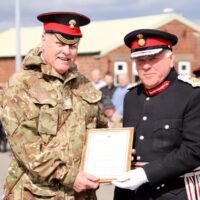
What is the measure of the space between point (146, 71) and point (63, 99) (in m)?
0.61

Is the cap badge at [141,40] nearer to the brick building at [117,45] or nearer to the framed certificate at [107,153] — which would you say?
the framed certificate at [107,153]

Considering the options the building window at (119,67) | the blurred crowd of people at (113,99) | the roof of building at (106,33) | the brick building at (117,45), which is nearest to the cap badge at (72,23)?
the blurred crowd of people at (113,99)

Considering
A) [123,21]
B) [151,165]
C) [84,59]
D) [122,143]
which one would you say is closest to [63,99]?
[122,143]

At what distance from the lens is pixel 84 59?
31281 mm

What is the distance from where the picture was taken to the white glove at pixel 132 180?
12.4 ft

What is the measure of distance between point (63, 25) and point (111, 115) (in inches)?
258

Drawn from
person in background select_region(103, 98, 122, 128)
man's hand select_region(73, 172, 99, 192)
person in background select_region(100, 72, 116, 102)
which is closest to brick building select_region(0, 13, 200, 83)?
person in background select_region(100, 72, 116, 102)

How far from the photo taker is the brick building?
31.1m

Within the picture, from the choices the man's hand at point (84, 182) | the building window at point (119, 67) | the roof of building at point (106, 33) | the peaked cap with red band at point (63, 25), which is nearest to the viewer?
the man's hand at point (84, 182)

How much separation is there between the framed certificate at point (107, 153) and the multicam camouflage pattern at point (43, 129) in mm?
82

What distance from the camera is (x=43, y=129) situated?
3.95 meters

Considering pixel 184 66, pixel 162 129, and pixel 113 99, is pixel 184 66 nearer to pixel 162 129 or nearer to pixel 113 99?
pixel 113 99

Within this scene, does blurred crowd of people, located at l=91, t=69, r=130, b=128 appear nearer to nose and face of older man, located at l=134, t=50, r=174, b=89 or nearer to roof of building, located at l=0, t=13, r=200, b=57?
nose and face of older man, located at l=134, t=50, r=174, b=89

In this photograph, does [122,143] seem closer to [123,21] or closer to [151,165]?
[151,165]
